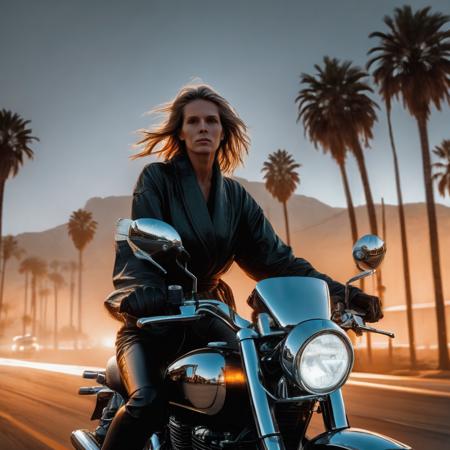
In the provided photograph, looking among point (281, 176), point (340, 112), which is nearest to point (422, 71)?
point (340, 112)

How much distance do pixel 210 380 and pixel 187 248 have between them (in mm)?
866

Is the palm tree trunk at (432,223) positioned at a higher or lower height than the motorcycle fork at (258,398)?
higher

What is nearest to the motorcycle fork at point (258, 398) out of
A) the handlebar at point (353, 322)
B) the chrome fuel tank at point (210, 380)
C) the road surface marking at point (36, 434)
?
the chrome fuel tank at point (210, 380)

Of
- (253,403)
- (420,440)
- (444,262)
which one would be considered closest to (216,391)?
(253,403)

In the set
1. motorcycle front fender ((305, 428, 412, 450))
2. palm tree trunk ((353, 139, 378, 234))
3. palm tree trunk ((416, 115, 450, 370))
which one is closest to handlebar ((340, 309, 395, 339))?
motorcycle front fender ((305, 428, 412, 450))

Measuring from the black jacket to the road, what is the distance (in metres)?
1.95

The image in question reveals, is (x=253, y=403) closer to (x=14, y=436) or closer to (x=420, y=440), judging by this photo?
(x=420, y=440)

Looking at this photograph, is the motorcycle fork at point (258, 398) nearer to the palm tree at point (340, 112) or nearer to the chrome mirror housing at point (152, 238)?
the chrome mirror housing at point (152, 238)

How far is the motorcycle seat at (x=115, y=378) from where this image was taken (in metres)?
3.08

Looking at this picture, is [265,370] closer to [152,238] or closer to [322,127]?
[152,238]

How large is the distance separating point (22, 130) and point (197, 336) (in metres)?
51.1

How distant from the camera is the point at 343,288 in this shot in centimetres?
279

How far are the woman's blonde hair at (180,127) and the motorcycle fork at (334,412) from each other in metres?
1.83

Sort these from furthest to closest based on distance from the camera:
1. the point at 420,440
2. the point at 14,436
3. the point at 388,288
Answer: the point at 388,288, the point at 14,436, the point at 420,440
